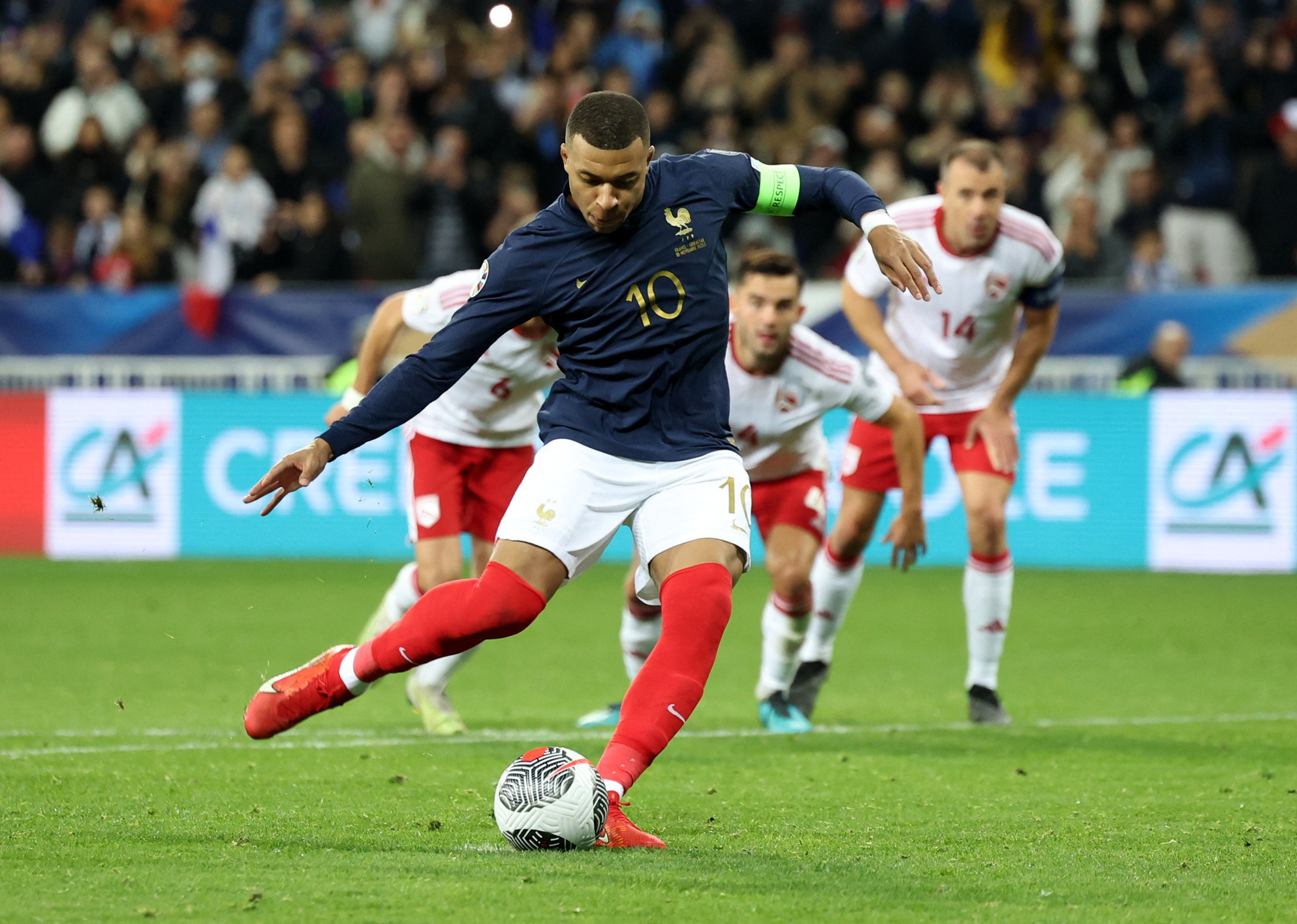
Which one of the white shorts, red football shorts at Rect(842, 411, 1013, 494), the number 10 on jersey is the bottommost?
red football shorts at Rect(842, 411, 1013, 494)

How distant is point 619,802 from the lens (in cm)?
518

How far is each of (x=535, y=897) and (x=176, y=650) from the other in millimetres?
6290

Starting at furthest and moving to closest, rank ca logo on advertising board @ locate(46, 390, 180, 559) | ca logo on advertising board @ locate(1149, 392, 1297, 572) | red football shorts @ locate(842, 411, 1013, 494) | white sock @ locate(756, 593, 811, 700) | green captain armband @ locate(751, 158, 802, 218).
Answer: ca logo on advertising board @ locate(46, 390, 180, 559) < ca logo on advertising board @ locate(1149, 392, 1297, 572) < red football shorts @ locate(842, 411, 1013, 494) < white sock @ locate(756, 593, 811, 700) < green captain armband @ locate(751, 158, 802, 218)

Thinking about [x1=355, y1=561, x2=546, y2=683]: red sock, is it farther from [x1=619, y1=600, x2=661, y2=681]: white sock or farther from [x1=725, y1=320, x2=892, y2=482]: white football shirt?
[x1=619, y1=600, x2=661, y2=681]: white sock

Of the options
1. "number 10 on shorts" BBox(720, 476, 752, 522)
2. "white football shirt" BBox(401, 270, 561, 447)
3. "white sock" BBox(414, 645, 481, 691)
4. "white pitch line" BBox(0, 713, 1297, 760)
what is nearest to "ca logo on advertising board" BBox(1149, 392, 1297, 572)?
"white pitch line" BBox(0, 713, 1297, 760)

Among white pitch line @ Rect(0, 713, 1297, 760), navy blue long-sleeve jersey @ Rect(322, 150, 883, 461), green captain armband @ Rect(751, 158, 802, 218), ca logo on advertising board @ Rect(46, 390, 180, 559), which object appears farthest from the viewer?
ca logo on advertising board @ Rect(46, 390, 180, 559)

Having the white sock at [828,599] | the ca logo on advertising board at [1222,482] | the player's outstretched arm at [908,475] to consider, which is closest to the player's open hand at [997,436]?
the player's outstretched arm at [908,475]

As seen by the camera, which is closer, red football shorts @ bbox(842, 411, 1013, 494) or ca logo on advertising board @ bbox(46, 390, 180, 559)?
red football shorts @ bbox(842, 411, 1013, 494)

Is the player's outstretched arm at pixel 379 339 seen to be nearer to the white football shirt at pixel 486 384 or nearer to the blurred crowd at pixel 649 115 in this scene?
the white football shirt at pixel 486 384

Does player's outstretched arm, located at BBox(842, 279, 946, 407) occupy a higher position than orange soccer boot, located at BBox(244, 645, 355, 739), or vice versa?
player's outstretched arm, located at BBox(842, 279, 946, 407)

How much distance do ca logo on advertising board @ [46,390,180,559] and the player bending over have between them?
7.22m

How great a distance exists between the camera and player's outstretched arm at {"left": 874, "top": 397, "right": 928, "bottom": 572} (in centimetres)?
773

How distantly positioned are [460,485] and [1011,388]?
8.01 ft

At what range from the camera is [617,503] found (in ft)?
17.9
